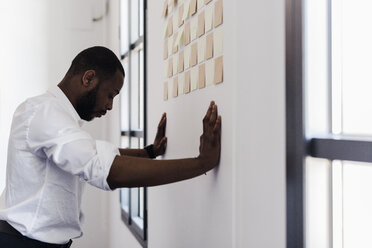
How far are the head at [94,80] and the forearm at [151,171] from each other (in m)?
0.35

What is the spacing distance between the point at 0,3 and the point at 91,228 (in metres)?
2.20

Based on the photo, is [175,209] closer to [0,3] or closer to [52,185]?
[52,185]

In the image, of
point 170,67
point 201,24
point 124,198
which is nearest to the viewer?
point 201,24

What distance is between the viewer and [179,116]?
1.70 m

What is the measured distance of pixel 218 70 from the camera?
1285 millimetres

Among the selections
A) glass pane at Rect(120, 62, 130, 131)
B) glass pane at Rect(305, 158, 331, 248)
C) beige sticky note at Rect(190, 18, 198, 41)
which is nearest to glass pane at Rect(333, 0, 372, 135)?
glass pane at Rect(305, 158, 331, 248)

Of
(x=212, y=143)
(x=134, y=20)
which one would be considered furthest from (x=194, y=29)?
(x=134, y=20)

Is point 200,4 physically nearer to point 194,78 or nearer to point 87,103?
point 194,78

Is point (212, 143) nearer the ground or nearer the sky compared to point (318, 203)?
nearer the sky

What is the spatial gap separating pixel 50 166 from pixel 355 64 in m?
1.02

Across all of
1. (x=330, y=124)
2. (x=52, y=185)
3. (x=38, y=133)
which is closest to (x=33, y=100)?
(x=38, y=133)

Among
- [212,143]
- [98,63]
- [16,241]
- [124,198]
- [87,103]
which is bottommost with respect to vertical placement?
[124,198]

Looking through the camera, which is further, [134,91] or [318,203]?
[134,91]

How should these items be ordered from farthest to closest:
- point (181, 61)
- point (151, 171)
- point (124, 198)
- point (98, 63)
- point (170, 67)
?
1. point (124, 198)
2. point (170, 67)
3. point (181, 61)
4. point (98, 63)
5. point (151, 171)
